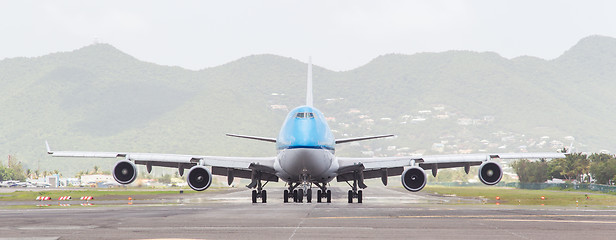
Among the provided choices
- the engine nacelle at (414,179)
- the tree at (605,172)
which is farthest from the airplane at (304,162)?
the tree at (605,172)

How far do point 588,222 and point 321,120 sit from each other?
20.0m

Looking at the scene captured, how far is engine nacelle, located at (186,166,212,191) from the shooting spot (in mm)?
41812

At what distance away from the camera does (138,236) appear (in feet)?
65.6

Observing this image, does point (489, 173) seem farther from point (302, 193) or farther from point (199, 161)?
point (199, 161)

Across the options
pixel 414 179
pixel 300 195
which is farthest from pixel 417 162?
pixel 300 195

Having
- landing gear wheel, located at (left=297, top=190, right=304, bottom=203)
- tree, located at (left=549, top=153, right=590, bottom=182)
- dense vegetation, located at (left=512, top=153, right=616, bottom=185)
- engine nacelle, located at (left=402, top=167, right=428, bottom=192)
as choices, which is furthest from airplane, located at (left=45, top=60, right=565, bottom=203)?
tree, located at (left=549, top=153, right=590, bottom=182)

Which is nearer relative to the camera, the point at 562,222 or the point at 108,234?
the point at 108,234

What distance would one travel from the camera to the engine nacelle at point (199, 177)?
41812mm

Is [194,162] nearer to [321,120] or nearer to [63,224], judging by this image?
[321,120]

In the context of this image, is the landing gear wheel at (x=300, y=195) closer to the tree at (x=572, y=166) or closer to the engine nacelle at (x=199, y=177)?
the engine nacelle at (x=199, y=177)

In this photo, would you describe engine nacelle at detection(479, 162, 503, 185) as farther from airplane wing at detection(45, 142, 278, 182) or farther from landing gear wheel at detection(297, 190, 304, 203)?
airplane wing at detection(45, 142, 278, 182)

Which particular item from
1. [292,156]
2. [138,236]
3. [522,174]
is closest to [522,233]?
[138,236]

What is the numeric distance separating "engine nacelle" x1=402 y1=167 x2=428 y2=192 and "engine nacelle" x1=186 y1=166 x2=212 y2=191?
34.3ft

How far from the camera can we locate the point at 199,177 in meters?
41.9
